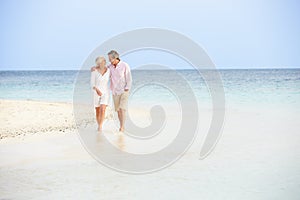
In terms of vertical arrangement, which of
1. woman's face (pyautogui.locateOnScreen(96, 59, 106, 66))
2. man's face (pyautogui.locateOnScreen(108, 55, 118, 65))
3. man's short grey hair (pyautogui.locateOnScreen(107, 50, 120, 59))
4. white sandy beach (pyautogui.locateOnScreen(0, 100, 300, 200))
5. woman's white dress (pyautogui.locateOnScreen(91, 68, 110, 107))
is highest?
man's short grey hair (pyautogui.locateOnScreen(107, 50, 120, 59))

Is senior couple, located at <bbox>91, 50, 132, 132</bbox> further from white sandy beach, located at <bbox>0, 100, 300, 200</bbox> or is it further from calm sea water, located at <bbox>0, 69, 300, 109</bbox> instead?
calm sea water, located at <bbox>0, 69, 300, 109</bbox>

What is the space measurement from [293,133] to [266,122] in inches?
65.8

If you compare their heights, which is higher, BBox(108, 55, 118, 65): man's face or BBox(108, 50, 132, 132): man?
BBox(108, 55, 118, 65): man's face

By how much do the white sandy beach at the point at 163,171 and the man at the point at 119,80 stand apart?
1.15 meters

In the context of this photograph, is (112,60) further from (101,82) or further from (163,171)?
(163,171)

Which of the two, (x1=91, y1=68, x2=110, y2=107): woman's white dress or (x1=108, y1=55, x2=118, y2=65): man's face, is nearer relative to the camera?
(x1=108, y1=55, x2=118, y2=65): man's face

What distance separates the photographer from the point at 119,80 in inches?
344

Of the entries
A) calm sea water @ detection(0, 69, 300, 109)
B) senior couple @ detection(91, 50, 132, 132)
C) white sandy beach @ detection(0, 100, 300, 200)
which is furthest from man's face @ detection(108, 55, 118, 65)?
calm sea water @ detection(0, 69, 300, 109)

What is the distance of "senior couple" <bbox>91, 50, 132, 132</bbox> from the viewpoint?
342 inches

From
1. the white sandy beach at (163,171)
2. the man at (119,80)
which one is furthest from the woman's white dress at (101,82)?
the white sandy beach at (163,171)

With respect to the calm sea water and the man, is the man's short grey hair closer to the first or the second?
the man

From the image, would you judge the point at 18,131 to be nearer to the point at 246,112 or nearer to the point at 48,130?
the point at 48,130

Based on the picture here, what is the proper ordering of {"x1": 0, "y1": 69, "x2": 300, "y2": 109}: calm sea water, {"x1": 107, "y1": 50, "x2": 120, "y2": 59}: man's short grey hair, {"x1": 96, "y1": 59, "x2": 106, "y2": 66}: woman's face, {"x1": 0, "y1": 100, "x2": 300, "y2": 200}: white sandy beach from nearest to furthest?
{"x1": 0, "y1": 100, "x2": 300, "y2": 200}: white sandy beach, {"x1": 107, "y1": 50, "x2": 120, "y2": 59}: man's short grey hair, {"x1": 96, "y1": 59, "x2": 106, "y2": 66}: woman's face, {"x1": 0, "y1": 69, "x2": 300, "y2": 109}: calm sea water

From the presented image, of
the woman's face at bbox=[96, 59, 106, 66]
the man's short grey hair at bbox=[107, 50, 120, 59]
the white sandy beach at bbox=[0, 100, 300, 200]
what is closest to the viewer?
the white sandy beach at bbox=[0, 100, 300, 200]
